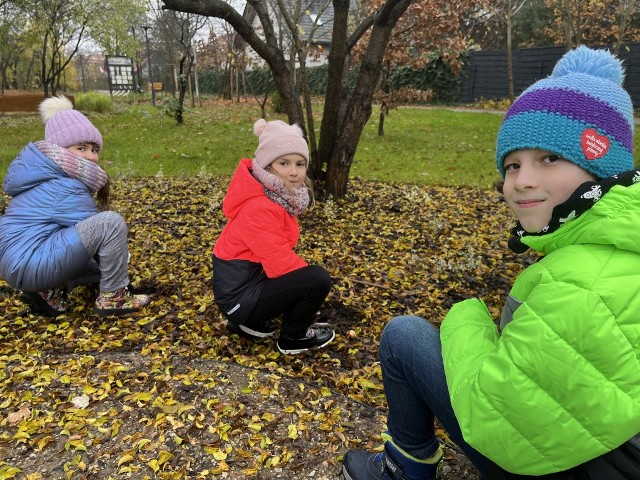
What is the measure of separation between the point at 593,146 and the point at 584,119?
0.08m

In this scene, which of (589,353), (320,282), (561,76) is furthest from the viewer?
(320,282)

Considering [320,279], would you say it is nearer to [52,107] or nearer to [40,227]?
[40,227]

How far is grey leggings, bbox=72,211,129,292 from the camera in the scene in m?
3.20

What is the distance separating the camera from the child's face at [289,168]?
9.73 feet

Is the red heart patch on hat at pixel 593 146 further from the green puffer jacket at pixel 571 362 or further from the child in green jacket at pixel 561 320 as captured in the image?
the green puffer jacket at pixel 571 362

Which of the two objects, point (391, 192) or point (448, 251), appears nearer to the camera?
point (448, 251)

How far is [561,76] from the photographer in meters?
1.53

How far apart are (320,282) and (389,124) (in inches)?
504

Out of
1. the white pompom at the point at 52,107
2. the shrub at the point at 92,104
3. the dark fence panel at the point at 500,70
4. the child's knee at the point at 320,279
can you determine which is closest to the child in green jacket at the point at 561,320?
the child's knee at the point at 320,279

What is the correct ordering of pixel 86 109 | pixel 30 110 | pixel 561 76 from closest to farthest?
pixel 561 76, pixel 30 110, pixel 86 109

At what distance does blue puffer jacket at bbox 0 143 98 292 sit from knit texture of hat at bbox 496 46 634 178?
2.68 m

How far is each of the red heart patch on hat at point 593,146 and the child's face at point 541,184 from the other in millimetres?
48

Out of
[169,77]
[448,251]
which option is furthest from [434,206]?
[169,77]

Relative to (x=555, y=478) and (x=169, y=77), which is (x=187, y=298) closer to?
(x=555, y=478)
